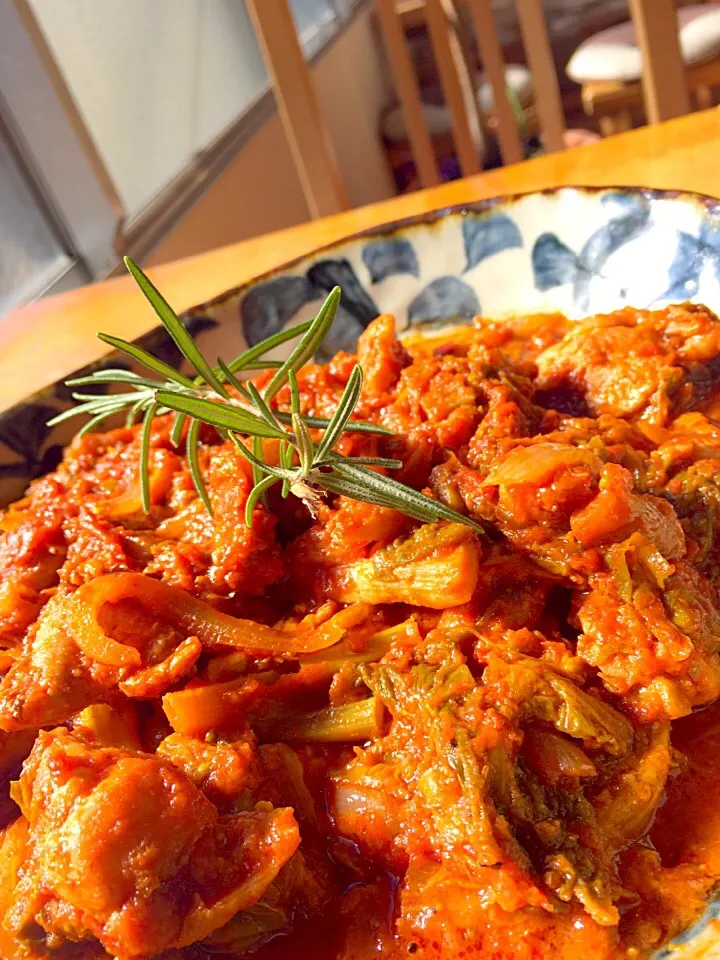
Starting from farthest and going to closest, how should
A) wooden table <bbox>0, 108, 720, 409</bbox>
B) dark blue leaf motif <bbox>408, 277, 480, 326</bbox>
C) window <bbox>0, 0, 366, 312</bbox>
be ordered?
window <bbox>0, 0, 366, 312</bbox> → wooden table <bbox>0, 108, 720, 409</bbox> → dark blue leaf motif <bbox>408, 277, 480, 326</bbox>

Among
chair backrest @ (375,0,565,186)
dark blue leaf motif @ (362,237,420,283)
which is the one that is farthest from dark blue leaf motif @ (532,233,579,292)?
chair backrest @ (375,0,565,186)

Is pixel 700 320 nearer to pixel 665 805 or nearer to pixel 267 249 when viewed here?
pixel 665 805

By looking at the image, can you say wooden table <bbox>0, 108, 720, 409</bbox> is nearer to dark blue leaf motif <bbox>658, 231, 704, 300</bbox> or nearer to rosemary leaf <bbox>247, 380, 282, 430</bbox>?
dark blue leaf motif <bbox>658, 231, 704, 300</bbox>

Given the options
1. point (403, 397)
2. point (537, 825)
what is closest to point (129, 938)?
point (537, 825)

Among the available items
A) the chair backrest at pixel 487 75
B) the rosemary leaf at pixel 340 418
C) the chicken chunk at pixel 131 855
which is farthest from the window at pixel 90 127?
the chicken chunk at pixel 131 855

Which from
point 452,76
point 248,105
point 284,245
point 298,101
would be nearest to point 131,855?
point 284,245

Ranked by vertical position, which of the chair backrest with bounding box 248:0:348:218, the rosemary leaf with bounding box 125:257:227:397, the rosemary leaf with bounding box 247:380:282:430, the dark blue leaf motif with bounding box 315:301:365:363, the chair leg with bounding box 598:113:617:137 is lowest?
the chair leg with bounding box 598:113:617:137

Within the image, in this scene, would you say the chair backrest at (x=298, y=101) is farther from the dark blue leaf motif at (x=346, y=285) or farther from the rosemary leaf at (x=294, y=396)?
the rosemary leaf at (x=294, y=396)

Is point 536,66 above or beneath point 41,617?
above
